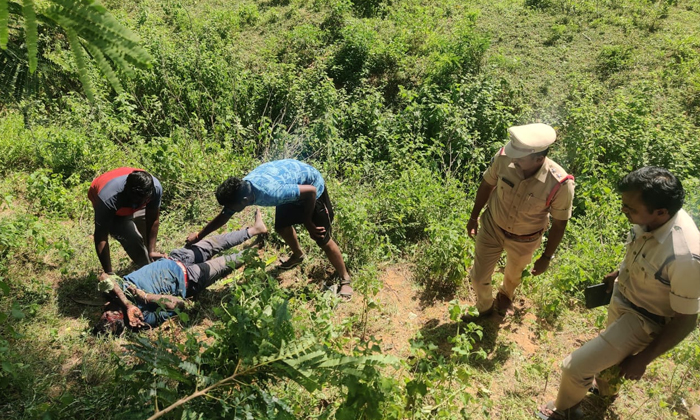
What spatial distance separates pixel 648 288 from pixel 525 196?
0.93m

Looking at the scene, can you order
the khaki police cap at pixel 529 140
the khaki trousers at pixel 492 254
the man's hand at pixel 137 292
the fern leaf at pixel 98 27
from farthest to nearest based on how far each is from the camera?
1. the man's hand at pixel 137 292
2. the khaki trousers at pixel 492 254
3. the khaki police cap at pixel 529 140
4. the fern leaf at pixel 98 27

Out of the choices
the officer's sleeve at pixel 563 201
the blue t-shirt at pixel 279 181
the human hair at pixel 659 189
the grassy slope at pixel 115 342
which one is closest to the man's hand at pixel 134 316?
the grassy slope at pixel 115 342

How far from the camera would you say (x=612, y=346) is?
102 inches

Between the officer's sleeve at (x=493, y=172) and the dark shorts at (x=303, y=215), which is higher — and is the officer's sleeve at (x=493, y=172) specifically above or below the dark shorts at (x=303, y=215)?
above

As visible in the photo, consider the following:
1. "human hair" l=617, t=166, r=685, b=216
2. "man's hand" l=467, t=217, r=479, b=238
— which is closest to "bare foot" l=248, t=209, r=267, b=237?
"man's hand" l=467, t=217, r=479, b=238

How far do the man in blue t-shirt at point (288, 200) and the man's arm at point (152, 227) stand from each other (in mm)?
331

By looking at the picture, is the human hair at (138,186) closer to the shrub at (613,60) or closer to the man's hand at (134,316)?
the man's hand at (134,316)

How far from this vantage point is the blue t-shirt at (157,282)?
370 cm

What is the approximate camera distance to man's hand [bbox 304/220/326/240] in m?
3.94

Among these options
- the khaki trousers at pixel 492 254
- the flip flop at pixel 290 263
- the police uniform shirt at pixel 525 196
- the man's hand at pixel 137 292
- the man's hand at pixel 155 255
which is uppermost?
the police uniform shirt at pixel 525 196

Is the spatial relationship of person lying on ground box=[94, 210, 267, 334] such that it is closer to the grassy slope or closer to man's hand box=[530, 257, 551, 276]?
the grassy slope

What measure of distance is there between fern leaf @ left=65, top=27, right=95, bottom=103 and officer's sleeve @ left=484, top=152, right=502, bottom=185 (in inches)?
104

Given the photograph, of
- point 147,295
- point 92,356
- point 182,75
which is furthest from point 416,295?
point 182,75

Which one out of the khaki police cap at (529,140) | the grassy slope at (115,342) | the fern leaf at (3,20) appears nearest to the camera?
the fern leaf at (3,20)
